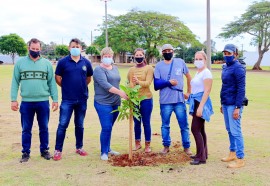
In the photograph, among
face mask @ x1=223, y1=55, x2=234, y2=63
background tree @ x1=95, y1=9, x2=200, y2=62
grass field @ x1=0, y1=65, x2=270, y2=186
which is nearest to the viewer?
grass field @ x1=0, y1=65, x2=270, y2=186

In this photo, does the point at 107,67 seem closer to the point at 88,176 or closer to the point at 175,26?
the point at 88,176

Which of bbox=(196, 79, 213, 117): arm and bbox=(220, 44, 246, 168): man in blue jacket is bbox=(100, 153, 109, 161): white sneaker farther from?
bbox=(220, 44, 246, 168): man in blue jacket

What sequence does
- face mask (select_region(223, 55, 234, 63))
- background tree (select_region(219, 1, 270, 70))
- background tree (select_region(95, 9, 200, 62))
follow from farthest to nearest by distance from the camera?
background tree (select_region(95, 9, 200, 62))
background tree (select_region(219, 1, 270, 70))
face mask (select_region(223, 55, 234, 63))

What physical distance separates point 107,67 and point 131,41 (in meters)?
49.0

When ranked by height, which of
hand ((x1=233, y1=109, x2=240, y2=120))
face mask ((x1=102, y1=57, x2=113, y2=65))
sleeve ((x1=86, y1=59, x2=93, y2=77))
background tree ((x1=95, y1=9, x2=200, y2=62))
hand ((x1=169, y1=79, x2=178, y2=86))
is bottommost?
hand ((x1=233, y1=109, x2=240, y2=120))

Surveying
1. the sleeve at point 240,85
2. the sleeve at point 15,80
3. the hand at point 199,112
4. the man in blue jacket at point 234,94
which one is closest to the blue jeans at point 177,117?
the hand at point 199,112

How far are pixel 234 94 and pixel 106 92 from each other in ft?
6.56

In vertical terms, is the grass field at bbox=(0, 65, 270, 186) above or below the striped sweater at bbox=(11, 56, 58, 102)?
below

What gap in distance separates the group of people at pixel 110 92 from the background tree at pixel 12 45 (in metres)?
78.2

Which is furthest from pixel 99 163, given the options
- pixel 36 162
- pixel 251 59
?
pixel 251 59

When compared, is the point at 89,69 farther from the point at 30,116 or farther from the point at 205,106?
the point at 205,106

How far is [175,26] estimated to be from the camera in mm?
55188

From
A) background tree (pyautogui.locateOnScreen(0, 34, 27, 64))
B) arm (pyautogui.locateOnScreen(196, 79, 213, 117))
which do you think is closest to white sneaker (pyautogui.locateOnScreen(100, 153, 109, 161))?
arm (pyautogui.locateOnScreen(196, 79, 213, 117))

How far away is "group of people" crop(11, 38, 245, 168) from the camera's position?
17.9 feet
